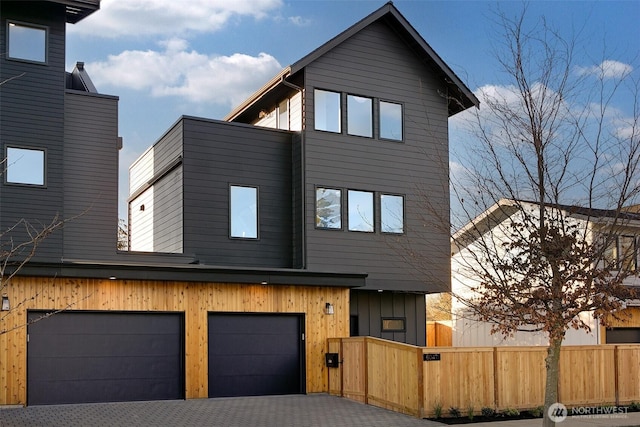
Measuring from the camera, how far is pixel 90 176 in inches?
830

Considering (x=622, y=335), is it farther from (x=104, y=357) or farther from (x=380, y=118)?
(x=104, y=357)

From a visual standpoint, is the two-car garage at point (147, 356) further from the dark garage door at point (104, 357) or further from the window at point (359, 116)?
the window at point (359, 116)

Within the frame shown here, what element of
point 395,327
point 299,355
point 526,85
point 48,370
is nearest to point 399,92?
point 395,327

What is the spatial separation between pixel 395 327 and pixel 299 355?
201 inches

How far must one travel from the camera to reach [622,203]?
14.2 meters

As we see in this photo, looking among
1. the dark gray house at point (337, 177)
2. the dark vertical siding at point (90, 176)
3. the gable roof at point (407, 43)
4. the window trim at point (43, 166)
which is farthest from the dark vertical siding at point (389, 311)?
the window trim at point (43, 166)

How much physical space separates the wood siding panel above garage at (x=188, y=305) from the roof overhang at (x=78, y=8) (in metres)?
6.91

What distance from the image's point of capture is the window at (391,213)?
23.7 m

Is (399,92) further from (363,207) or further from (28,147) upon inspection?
(28,147)

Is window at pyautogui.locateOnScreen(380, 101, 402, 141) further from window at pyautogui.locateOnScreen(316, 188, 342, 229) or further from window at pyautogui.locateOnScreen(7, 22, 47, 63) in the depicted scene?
window at pyautogui.locateOnScreen(7, 22, 47, 63)

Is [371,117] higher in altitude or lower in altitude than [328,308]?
higher

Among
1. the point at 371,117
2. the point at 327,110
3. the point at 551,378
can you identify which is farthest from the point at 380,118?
the point at 551,378

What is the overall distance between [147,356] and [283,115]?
881cm

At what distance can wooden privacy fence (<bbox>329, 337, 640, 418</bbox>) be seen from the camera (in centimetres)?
1742
